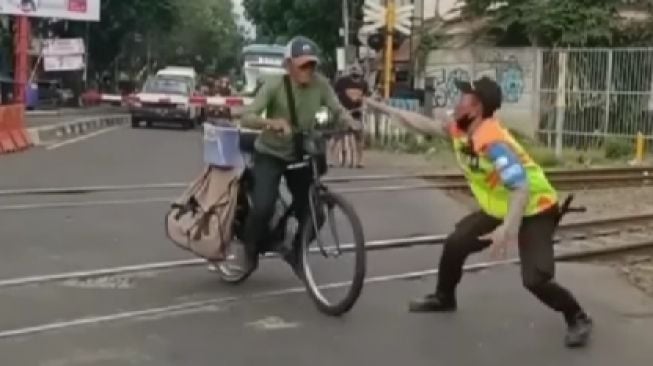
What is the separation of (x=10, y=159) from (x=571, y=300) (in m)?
13.7

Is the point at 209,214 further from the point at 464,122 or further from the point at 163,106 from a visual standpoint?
the point at 163,106

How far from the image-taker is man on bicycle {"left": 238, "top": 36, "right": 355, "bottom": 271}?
7.24m

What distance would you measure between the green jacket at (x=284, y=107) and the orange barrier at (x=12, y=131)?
45.5ft

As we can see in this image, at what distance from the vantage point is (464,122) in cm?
655

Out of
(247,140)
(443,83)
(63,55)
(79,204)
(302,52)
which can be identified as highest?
(302,52)

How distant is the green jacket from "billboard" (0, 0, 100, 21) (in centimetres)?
2602

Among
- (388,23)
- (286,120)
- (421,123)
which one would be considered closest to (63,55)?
(388,23)

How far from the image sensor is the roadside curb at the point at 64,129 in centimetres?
2398

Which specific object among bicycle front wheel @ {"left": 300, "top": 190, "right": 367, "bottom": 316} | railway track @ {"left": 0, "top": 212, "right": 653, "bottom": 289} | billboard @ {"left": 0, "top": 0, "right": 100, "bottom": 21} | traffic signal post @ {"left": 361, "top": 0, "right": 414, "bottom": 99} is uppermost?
billboard @ {"left": 0, "top": 0, "right": 100, "bottom": 21}

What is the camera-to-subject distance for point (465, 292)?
7.97 metres

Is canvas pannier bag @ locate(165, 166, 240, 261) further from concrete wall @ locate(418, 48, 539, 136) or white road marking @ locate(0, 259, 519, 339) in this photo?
concrete wall @ locate(418, 48, 539, 136)

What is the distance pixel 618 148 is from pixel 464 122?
18.1 m

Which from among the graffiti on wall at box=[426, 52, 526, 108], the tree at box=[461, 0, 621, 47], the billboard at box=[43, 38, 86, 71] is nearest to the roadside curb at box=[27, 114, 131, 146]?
the billboard at box=[43, 38, 86, 71]

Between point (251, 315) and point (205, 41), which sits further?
point (205, 41)
